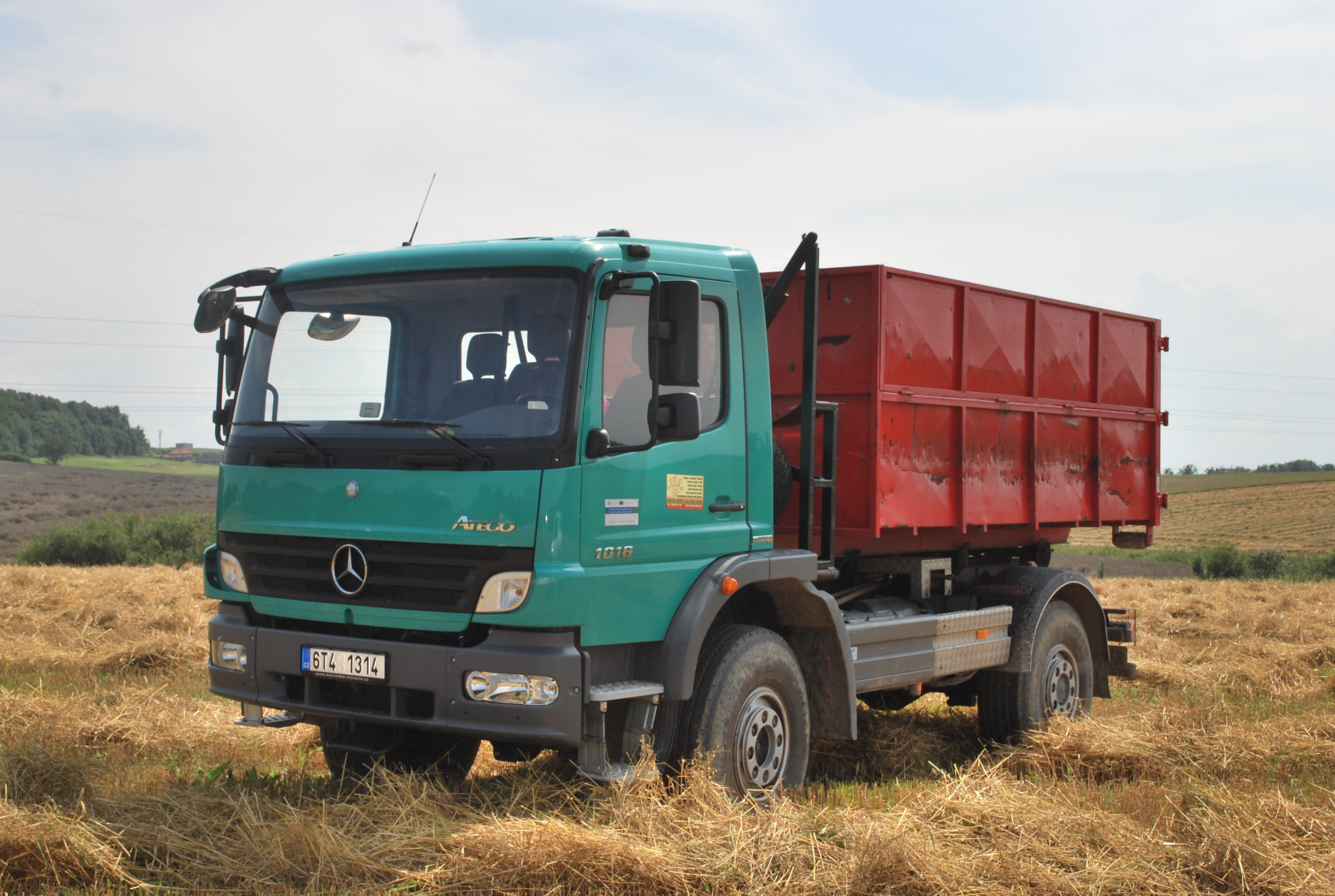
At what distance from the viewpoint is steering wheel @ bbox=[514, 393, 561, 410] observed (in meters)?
4.92

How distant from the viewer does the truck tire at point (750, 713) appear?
539 cm

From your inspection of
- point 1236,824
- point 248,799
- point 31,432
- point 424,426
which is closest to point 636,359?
point 424,426

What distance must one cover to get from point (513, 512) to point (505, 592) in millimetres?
328

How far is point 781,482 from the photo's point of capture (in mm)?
6469

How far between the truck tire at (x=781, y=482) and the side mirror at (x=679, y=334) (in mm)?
1638

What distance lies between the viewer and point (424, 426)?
16.6 feet

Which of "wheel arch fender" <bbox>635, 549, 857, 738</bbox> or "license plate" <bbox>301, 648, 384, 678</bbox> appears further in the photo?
"wheel arch fender" <bbox>635, 549, 857, 738</bbox>

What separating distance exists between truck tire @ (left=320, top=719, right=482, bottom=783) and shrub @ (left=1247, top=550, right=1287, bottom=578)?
35.6 metres

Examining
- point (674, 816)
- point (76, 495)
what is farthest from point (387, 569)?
point (76, 495)

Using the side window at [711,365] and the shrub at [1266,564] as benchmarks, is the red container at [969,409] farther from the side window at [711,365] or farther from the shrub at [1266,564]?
the shrub at [1266,564]

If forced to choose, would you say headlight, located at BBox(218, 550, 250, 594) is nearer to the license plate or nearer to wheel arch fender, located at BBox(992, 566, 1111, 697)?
the license plate

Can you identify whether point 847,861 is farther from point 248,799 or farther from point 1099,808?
point 248,799

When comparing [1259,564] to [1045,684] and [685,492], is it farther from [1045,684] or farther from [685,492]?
[685,492]

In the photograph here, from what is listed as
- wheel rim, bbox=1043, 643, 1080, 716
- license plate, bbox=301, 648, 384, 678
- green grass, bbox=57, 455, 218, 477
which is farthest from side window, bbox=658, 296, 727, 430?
green grass, bbox=57, 455, 218, 477
